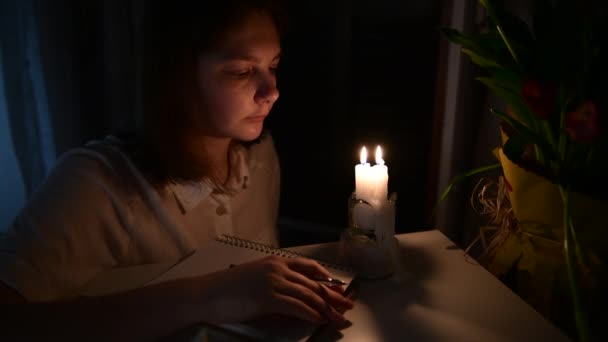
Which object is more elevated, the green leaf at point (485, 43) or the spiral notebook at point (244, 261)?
the green leaf at point (485, 43)

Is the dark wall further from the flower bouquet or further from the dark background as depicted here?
the flower bouquet

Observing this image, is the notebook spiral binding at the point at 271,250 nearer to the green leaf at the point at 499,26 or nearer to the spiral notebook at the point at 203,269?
the spiral notebook at the point at 203,269

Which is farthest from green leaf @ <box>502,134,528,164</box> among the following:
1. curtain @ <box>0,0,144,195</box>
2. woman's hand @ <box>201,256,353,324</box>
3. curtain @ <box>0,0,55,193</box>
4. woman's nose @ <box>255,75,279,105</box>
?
curtain @ <box>0,0,55,193</box>

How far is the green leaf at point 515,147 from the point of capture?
652mm

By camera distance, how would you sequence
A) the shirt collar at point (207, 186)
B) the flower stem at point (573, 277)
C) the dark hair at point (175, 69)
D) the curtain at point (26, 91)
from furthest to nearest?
the curtain at point (26, 91)
the shirt collar at point (207, 186)
the dark hair at point (175, 69)
the flower stem at point (573, 277)

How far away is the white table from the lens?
63 centimetres

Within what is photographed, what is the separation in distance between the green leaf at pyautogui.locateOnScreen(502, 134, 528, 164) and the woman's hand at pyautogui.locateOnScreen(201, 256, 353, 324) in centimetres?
31

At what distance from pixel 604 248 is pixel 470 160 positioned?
0.56 m

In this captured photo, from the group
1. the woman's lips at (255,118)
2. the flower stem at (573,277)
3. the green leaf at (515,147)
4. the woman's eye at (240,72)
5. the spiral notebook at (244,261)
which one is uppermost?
the woman's eye at (240,72)

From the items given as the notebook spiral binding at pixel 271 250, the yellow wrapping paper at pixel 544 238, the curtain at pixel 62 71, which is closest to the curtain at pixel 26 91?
the curtain at pixel 62 71

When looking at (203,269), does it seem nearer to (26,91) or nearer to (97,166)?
(97,166)

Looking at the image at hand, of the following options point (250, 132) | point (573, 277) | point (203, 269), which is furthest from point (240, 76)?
point (573, 277)

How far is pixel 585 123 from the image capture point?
1.75ft

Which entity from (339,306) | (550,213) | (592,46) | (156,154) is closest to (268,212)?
(156,154)
